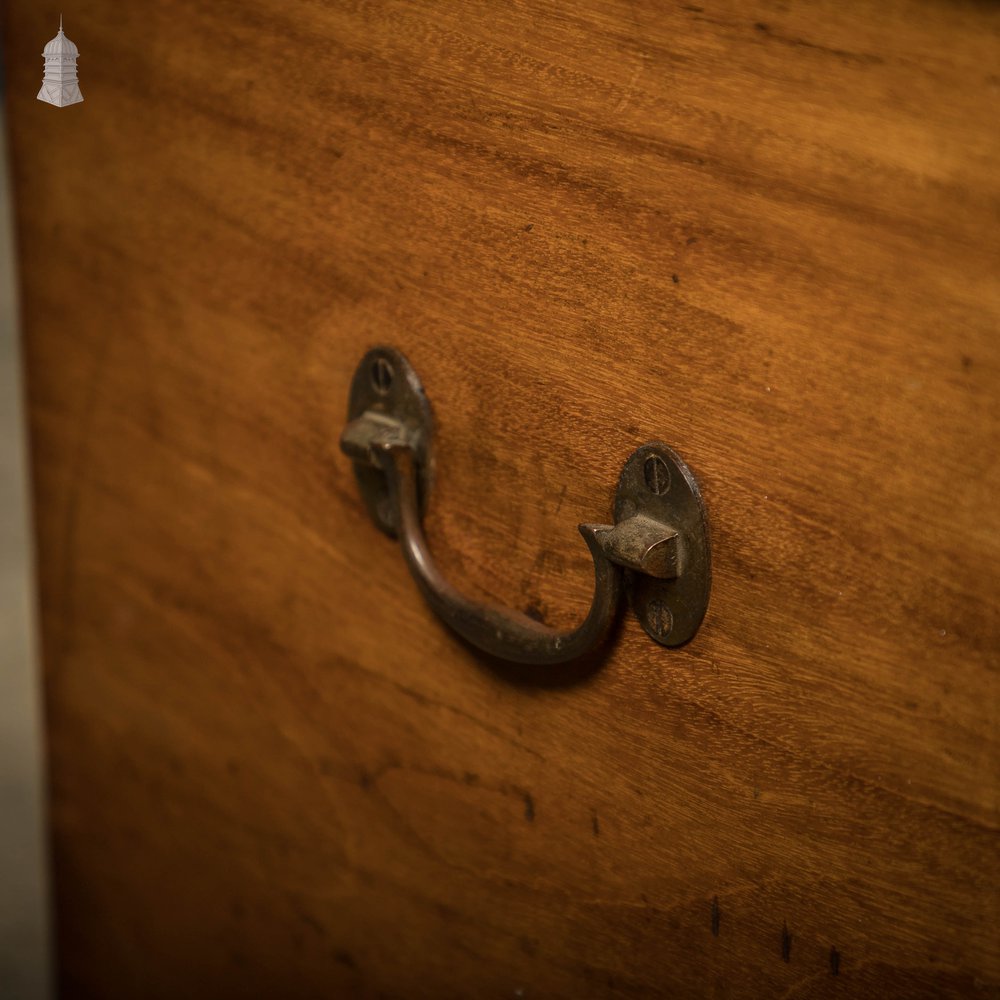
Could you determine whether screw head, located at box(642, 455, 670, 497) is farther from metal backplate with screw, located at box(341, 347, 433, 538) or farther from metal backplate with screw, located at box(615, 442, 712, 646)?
metal backplate with screw, located at box(341, 347, 433, 538)

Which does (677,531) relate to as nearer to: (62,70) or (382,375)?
(382,375)

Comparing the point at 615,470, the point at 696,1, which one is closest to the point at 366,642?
the point at 615,470

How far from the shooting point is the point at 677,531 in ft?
1.42

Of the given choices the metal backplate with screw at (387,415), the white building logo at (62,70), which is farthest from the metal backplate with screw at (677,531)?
the white building logo at (62,70)

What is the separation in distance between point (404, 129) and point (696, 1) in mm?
136

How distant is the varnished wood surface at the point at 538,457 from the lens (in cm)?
37

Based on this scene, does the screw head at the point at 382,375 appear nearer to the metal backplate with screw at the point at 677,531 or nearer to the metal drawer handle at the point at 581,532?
the metal drawer handle at the point at 581,532

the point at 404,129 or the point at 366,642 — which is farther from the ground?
the point at 404,129

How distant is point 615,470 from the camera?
45 centimetres

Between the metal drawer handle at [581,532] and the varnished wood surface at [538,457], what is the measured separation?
0.4 inches

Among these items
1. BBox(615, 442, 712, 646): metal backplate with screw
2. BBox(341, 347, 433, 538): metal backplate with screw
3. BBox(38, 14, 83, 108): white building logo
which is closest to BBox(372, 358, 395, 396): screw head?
BBox(341, 347, 433, 538): metal backplate with screw

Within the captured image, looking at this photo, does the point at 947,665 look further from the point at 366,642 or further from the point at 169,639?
the point at 169,639

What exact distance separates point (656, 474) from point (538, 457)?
6cm

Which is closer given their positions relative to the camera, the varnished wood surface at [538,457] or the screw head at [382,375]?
the varnished wood surface at [538,457]
